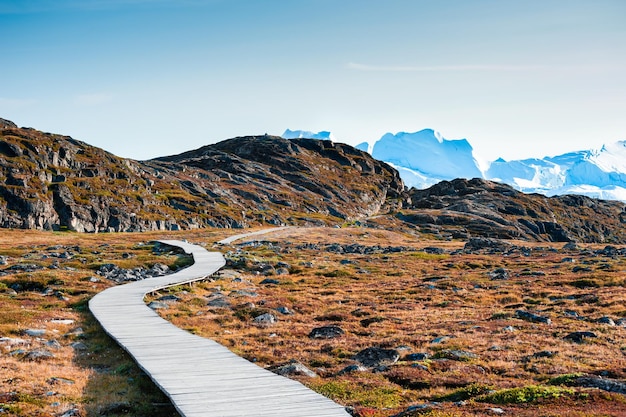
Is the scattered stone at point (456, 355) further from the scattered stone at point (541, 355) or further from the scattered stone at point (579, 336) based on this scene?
the scattered stone at point (579, 336)

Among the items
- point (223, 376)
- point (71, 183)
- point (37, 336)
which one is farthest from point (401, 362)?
point (71, 183)

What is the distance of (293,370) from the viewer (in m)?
20.9

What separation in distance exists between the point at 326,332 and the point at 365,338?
2312 mm

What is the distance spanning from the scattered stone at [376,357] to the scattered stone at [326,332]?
487cm

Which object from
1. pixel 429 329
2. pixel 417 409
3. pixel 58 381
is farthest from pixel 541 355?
pixel 58 381

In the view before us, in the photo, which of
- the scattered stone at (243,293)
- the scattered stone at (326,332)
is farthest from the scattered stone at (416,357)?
the scattered stone at (243,293)

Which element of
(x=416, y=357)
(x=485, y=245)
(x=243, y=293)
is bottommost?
(x=485, y=245)

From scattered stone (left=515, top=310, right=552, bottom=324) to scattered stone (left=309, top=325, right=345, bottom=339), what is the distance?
12.7 m

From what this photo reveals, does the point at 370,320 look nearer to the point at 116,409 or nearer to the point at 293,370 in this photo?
the point at 293,370

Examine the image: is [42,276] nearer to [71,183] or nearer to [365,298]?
[365,298]

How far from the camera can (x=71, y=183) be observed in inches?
6383

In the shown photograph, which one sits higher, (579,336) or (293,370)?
(293,370)

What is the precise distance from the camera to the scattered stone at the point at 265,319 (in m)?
32.7

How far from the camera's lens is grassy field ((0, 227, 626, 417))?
57.2 ft
